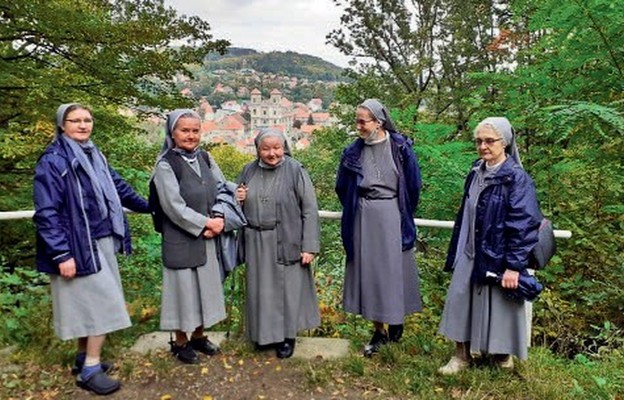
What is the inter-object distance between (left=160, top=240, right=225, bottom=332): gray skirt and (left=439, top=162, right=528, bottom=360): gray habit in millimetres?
1534

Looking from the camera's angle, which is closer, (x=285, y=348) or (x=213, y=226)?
(x=213, y=226)

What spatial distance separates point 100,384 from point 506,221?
2.60 metres

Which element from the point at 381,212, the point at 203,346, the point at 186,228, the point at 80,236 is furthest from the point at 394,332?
the point at 80,236

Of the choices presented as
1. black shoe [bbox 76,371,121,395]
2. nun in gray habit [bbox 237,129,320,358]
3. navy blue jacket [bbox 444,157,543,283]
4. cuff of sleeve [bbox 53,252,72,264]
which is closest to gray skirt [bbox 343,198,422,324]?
nun in gray habit [bbox 237,129,320,358]

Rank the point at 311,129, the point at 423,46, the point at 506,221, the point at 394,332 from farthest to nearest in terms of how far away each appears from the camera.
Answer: the point at 311,129 → the point at 423,46 → the point at 394,332 → the point at 506,221

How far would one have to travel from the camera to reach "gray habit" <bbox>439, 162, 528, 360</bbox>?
306 cm

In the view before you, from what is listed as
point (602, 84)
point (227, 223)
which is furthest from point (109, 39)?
point (602, 84)

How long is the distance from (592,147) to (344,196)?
8.20 feet

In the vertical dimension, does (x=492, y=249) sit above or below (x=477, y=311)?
above

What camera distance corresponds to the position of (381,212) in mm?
3463

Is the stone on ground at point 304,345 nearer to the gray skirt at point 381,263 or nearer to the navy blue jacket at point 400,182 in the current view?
the gray skirt at point 381,263

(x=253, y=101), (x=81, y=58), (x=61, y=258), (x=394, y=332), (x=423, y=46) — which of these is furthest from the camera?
(x=253, y=101)

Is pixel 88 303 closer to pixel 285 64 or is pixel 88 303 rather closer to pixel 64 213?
pixel 64 213

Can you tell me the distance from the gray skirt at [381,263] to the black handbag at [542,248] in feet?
2.80
